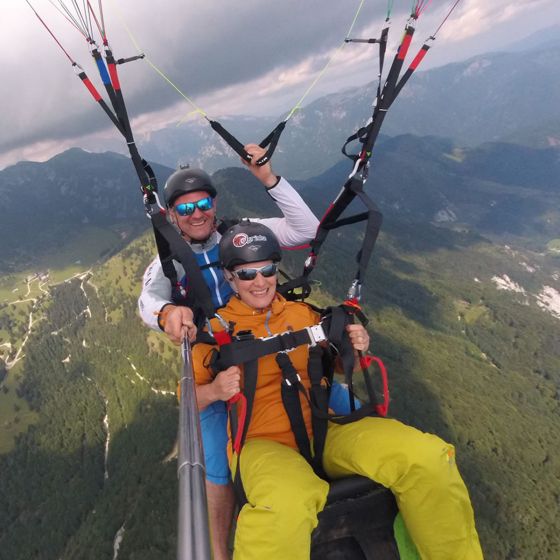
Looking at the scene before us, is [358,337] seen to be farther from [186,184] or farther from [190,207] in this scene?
[186,184]

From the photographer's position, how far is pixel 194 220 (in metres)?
7.14

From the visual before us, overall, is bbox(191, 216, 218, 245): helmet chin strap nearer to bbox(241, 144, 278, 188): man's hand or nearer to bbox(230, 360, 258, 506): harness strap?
bbox(241, 144, 278, 188): man's hand

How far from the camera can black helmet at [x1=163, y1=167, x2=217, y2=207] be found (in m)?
6.98

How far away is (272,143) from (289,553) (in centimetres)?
550

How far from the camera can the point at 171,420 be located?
122m

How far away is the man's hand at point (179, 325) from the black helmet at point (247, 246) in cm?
112

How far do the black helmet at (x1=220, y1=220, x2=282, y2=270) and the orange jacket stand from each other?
2.27 ft

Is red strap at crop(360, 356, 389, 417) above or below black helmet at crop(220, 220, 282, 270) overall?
below

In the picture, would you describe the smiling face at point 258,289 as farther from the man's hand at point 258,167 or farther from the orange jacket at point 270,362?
the man's hand at point 258,167

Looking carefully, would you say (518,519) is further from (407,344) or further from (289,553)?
Answer: (289,553)

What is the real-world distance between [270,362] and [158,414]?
134300 millimetres

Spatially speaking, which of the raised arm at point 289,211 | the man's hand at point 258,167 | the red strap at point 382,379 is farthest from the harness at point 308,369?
the man's hand at point 258,167

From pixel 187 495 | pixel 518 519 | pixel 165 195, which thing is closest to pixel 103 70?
pixel 165 195

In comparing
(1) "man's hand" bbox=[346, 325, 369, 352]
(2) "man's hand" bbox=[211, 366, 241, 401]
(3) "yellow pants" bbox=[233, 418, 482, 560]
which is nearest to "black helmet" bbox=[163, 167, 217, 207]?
(2) "man's hand" bbox=[211, 366, 241, 401]
